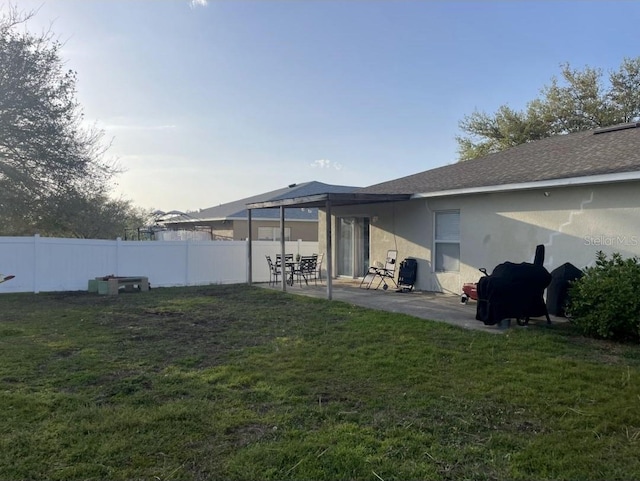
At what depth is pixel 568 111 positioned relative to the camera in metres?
22.9

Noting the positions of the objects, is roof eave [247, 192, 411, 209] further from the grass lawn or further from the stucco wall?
the grass lawn

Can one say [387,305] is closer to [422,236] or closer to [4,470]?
[422,236]

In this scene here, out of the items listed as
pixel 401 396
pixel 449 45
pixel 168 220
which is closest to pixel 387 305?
pixel 401 396

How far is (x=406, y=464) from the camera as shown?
9.37ft

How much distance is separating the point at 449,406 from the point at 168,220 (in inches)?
1023

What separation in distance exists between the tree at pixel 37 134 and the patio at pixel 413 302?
805 cm

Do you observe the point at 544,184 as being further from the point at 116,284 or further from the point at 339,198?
the point at 116,284

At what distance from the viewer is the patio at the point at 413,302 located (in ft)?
24.7

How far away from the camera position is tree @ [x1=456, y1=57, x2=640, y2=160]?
70.4 feet

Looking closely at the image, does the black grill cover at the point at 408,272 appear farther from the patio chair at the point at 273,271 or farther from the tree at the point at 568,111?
the tree at the point at 568,111

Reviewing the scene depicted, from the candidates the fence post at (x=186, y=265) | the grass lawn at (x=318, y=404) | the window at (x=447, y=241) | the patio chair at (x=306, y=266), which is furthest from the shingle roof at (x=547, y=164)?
the fence post at (x=186, y=265)

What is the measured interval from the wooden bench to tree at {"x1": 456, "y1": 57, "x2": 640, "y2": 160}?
2005cm

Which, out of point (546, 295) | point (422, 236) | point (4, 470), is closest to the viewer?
point (4, 470)

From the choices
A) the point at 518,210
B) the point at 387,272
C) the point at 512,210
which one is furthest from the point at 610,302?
the point at 387,272
